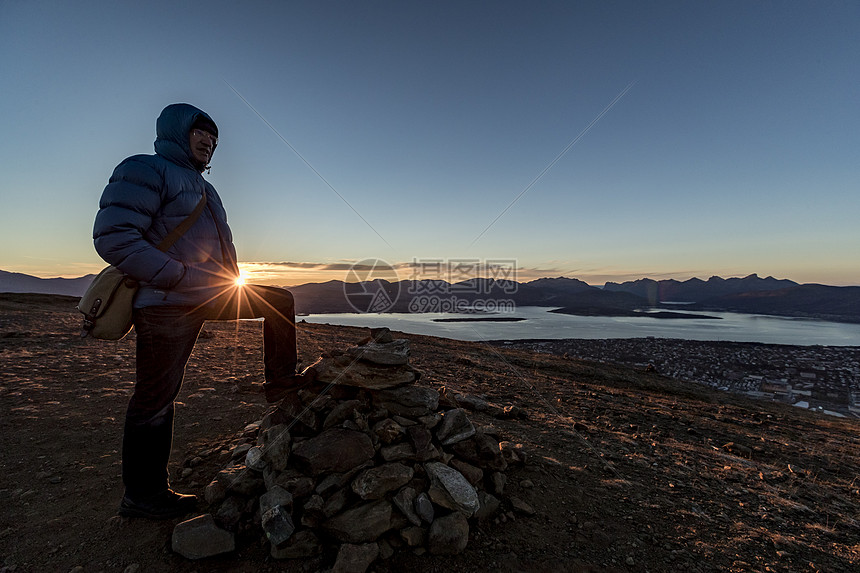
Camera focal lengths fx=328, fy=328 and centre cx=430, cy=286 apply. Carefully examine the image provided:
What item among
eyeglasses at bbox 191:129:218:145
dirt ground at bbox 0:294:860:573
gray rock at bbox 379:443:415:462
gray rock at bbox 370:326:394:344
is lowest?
dirt ground at bbox 0:294:860:573

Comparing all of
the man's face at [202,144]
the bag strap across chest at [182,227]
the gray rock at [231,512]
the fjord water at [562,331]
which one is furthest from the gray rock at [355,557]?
the fjord water at [562,331]

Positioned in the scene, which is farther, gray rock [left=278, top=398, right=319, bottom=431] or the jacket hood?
gray rock [left=278, top=398, right=319, bottom=431]

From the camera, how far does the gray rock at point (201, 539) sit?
8.69 ft

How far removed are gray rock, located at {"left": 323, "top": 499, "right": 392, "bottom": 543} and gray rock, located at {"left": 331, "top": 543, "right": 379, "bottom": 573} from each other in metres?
0.08

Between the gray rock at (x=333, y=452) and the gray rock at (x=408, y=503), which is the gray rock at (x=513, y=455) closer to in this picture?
the gray rock at (x=408, y=503)

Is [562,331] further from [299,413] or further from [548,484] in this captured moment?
[299,413]

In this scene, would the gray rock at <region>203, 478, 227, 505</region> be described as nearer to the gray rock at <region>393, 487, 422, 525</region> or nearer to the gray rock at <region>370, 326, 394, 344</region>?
the gray rock at <region>393, 487, 422, 525</region>

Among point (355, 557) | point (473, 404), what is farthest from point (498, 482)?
point (473, 404)

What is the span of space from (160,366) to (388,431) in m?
2.14

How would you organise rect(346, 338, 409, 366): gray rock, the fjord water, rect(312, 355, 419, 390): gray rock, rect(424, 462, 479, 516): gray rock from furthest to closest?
the fjord water → rect(346, 338, 409, 366): gray rock → rect(312, 355, 419, 390): gray rock → rect(424, 462, 479, 516): gray rock

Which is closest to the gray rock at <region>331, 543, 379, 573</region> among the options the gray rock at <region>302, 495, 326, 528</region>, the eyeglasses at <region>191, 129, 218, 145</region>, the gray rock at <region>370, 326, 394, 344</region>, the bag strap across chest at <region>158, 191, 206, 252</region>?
the gray rock at <region>302, 495, 326, 528</region>

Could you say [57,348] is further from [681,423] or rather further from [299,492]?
[681,423]

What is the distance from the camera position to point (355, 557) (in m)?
2.66

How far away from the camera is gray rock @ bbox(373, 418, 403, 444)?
3.48 meters
